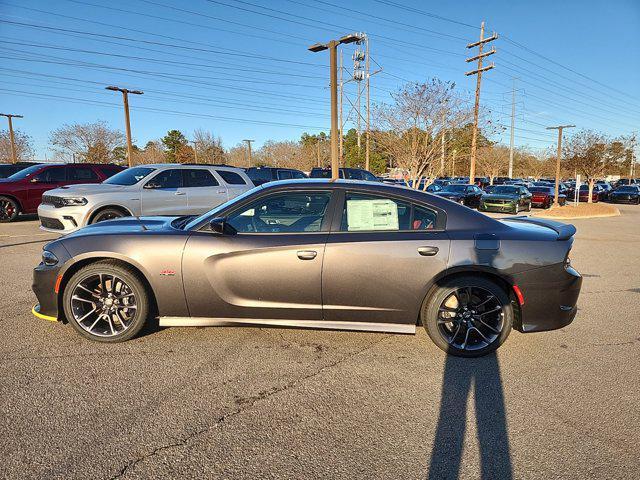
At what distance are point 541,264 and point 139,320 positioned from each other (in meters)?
3.59

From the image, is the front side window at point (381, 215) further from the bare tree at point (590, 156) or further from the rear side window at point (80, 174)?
the bare tree at point (590, 156)

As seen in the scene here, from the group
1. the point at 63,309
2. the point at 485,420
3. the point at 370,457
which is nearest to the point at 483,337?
the point at 485,420

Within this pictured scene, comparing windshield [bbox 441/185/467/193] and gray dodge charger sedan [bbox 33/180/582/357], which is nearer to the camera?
gray dodge charger sedan [bbox 33/180/582/357]

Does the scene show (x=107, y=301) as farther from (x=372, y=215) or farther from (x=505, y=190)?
(x=505, y=190)

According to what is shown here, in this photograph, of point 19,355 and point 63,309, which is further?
point 63,309

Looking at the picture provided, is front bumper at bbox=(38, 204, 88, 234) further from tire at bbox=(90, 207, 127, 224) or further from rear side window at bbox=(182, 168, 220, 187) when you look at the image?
rear side window at bbox=(182, 168, 220, 187)

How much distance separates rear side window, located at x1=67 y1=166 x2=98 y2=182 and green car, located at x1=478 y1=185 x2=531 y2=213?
17239mm

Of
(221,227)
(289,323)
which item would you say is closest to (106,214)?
(221,227)

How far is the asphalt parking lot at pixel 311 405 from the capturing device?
2162mm

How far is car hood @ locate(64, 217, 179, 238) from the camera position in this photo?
3.63 metres

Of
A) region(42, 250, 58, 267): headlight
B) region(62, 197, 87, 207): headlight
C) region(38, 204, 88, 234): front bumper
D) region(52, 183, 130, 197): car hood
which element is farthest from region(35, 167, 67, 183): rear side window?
region(42, 250, 58, 267): headlight

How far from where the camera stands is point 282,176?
53.1 ft

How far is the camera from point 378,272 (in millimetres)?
3332

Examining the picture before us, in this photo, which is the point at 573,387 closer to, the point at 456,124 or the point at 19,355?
the point at 19,355
